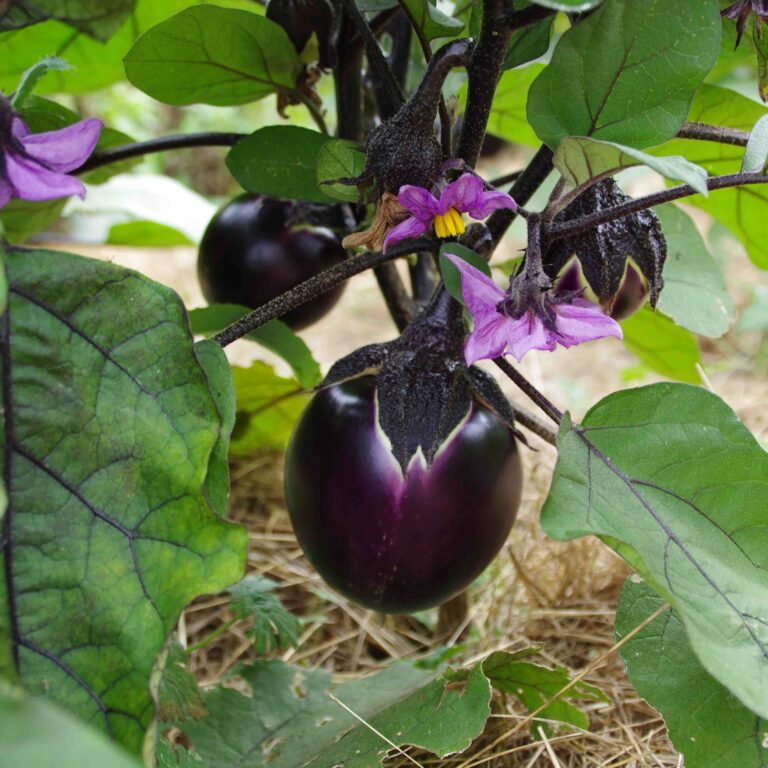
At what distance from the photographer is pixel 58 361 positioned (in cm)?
42

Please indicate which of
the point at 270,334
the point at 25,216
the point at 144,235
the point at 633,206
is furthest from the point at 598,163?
the point at 144,235

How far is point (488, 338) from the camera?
0.51 metres

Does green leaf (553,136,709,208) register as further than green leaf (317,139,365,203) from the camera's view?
No

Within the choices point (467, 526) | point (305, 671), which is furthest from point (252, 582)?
point (467, 526)

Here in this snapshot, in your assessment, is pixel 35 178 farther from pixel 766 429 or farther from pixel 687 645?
pixel 766 429

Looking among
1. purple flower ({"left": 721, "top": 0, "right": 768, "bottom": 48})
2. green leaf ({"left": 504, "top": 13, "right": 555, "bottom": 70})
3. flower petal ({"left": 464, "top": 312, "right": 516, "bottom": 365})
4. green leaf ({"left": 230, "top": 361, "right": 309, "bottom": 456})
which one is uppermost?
purple flower ({"left": 721, "top": 0, "right": 768, "bottom": 48})

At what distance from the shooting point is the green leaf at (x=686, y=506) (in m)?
0.43

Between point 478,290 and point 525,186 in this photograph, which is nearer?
point 478,290

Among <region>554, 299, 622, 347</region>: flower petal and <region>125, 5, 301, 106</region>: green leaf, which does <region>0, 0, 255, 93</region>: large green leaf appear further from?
<region>554, 299, 622, 347</region>: flower petal

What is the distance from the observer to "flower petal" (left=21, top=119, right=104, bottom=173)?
1.44ft

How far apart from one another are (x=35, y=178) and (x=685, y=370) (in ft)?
2.35

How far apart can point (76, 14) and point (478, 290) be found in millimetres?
377

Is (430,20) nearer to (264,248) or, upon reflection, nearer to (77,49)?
(264,248)

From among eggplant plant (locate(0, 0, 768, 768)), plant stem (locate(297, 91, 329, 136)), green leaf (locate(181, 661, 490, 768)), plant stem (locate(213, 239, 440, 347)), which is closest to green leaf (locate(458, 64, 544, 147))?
eggplant plant (locate(0, 0, 768, 768))
